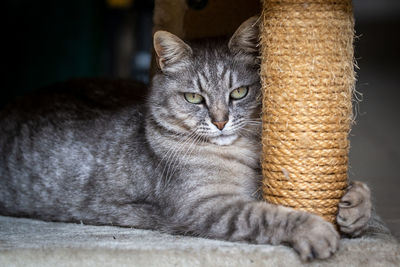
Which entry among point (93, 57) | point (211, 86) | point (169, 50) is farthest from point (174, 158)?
point (93, 57)

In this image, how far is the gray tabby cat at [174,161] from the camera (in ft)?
6.49

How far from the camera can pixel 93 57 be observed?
6102mm

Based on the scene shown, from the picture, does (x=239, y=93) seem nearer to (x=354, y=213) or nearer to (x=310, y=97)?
(x=310, y=97)

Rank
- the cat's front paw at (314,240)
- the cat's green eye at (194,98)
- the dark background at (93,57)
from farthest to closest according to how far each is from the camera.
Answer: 1. the dark background at (93,57)
2. the cat's green eye at (194,98)
3. the cat's front paw at (314,240)

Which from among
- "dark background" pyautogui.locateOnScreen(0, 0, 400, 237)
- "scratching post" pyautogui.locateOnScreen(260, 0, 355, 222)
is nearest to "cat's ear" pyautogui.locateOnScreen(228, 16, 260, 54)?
"scratching post" pyautogui.locateOnScreen(260, 0, 355, 222)


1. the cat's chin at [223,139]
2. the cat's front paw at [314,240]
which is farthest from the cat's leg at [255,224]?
the cat's chin at [223,139]

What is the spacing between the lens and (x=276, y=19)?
2.03 meters

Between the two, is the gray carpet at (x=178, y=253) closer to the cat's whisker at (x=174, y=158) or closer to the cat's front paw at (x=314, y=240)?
the cat's front paw at (x=314, y=240)

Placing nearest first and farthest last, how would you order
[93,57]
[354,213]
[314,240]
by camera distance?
1. [314,240]
2. [354,213]
3. [93,57]

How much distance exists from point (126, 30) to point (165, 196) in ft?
17.9

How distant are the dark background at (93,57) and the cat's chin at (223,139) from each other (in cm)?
208

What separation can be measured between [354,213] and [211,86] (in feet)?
2.42

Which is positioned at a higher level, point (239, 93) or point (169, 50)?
point (169, 50)

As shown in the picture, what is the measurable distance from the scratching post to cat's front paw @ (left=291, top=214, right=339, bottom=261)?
0.18 metres
